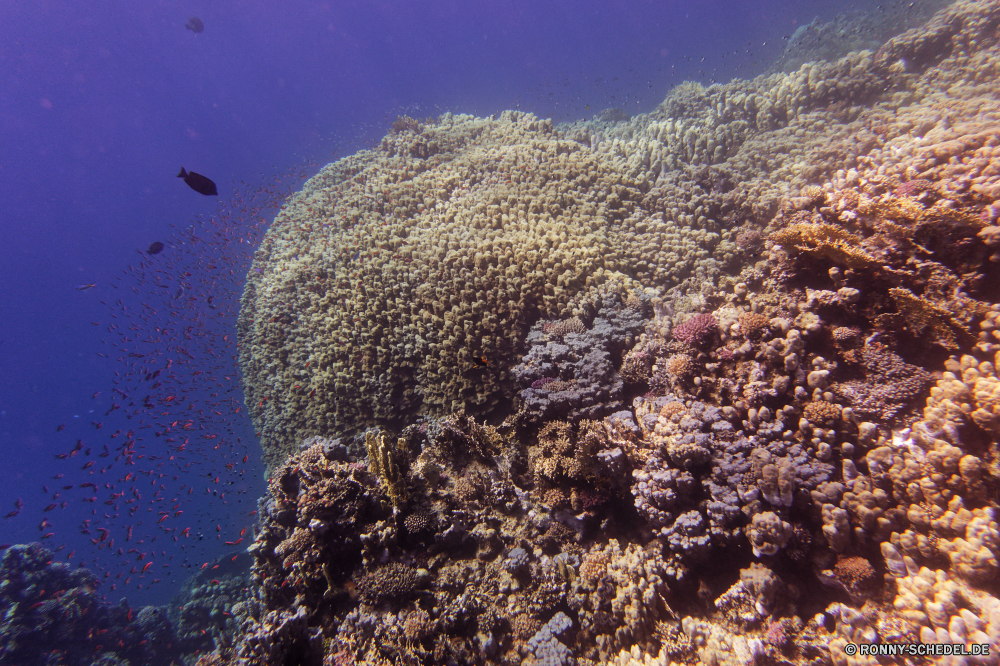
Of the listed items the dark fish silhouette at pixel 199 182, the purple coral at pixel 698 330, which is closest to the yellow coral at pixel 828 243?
the purple coral at pixel 698 330

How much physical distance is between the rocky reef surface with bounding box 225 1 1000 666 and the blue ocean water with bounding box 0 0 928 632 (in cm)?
2633

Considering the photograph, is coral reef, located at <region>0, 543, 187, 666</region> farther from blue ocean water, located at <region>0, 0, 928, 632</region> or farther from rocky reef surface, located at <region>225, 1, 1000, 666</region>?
blue ocean water, located at <region>0, 0, 928, 632</region>

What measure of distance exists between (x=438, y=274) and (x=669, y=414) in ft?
15.4

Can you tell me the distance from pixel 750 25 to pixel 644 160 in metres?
85.9

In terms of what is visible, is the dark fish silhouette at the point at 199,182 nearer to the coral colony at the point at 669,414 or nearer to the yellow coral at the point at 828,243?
the coral colony at the point at 669,414

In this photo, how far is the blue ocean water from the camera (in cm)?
4688

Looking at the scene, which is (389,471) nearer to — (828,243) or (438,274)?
(438,274)

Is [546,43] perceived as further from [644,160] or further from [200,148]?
[644,160]

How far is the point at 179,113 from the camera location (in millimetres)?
115688

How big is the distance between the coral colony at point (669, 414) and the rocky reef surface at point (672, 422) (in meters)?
0.03

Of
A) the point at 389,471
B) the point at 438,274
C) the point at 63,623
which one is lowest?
the point at 63,623

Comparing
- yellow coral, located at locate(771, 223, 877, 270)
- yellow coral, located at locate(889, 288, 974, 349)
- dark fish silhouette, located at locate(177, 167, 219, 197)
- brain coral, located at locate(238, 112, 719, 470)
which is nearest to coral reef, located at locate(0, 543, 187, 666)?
brain coral, located at locate(238, 112, 719, 470)

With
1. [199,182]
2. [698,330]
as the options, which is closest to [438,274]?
[199,182]

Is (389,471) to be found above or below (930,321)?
below
